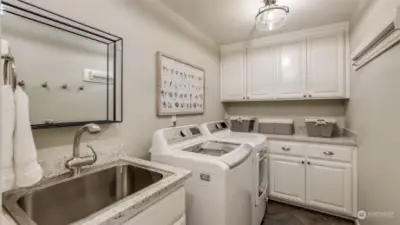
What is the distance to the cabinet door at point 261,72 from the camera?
2.75 m

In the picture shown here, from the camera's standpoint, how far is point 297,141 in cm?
239

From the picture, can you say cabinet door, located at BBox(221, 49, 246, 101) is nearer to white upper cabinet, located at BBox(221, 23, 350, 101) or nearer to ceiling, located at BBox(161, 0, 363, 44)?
white upper cabinet, located at BBox(221, 23, 350, 101)

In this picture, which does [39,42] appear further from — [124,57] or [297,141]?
[297,141]

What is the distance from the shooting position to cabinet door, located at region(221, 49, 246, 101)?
2.97m

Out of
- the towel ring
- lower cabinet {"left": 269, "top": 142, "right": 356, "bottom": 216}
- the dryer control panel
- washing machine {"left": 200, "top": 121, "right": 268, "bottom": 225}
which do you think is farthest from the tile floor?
the towel ring

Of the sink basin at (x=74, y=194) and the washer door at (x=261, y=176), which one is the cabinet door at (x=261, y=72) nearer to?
the washer door at (x=261, y=176)

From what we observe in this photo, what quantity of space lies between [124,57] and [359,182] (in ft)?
8.13

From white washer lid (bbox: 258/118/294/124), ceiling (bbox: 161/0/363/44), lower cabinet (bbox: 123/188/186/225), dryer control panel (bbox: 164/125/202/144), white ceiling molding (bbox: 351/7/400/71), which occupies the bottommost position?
lower cabinet (bbox: 123/188/186/225)

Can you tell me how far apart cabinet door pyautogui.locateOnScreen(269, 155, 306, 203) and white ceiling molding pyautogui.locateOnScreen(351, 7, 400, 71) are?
121 centimetres

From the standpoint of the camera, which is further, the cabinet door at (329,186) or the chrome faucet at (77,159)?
the cabinet door at (329,186)

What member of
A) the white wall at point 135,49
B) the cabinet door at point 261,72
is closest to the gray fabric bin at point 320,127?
the cabinet door at point 261,72

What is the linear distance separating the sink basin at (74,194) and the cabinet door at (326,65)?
7.35 ft

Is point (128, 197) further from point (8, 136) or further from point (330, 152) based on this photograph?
point (330, 152)

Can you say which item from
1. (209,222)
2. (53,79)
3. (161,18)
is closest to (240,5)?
(161,18)
